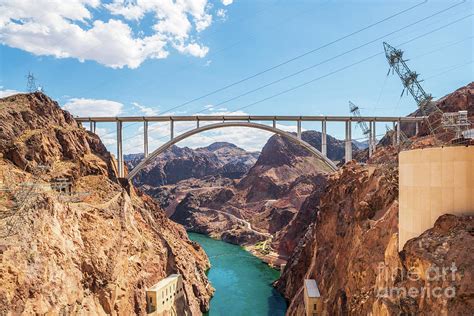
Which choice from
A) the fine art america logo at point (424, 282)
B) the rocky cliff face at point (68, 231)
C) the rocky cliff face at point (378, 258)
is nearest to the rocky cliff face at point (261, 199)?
the rocky cliff face at point (378, 258)

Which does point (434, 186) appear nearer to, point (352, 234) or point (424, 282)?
point (424, 282)

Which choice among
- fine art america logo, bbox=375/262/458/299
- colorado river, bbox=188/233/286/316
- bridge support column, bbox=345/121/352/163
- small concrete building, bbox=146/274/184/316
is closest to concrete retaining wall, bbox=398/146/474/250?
fine art america logo, bbox=375/262/458/299

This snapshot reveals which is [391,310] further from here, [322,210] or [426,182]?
[322,210]

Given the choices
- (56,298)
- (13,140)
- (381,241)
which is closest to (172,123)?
(13,140)

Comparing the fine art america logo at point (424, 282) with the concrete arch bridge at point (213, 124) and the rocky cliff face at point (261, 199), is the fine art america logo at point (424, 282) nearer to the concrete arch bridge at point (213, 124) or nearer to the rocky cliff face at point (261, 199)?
the concrete arch bridge at point (213, 124)

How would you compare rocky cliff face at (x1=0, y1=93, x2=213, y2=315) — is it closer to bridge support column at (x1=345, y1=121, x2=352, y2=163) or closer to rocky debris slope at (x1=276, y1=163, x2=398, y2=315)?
rocky debris slope at (x1=276, y1=163, x2=398, y2=315)

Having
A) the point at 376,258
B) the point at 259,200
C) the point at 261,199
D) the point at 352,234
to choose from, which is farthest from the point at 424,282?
the point at 261,199
